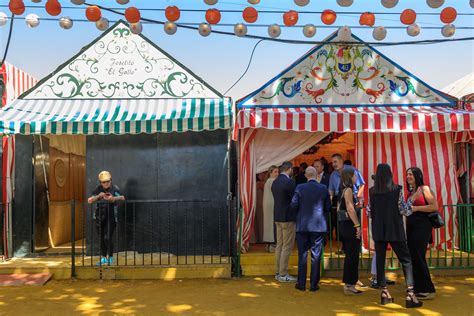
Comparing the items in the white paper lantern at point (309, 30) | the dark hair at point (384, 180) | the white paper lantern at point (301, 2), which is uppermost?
the white paper lantern at point (301, 2)

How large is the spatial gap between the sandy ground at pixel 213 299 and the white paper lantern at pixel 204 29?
395 centimetres

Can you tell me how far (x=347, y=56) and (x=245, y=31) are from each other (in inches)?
74.1

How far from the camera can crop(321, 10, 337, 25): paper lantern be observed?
7664 millimetres

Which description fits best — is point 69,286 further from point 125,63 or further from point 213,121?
point 125,63

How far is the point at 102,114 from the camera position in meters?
8.16

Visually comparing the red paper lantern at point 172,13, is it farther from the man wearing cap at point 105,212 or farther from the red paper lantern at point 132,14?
the man wearing cap at point 105,212

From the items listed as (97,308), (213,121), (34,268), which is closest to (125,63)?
(213,121)

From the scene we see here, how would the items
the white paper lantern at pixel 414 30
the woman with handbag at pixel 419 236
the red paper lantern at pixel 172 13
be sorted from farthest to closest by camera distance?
the white paper lantern at pixel 414 30 < the red paper lantern at pixel 172 13 < the woman with handbag at pixel 419 236

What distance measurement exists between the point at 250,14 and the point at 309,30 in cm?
113

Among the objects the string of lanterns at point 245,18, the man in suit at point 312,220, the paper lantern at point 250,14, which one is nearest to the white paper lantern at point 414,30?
the string of lanterns at point 245,18

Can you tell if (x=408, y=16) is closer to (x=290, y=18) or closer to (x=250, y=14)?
(x=290, y=18)

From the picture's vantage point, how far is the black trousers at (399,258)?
5773 millimetres

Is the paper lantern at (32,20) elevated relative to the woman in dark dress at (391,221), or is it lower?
elevated

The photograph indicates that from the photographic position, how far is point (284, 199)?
716 cm
